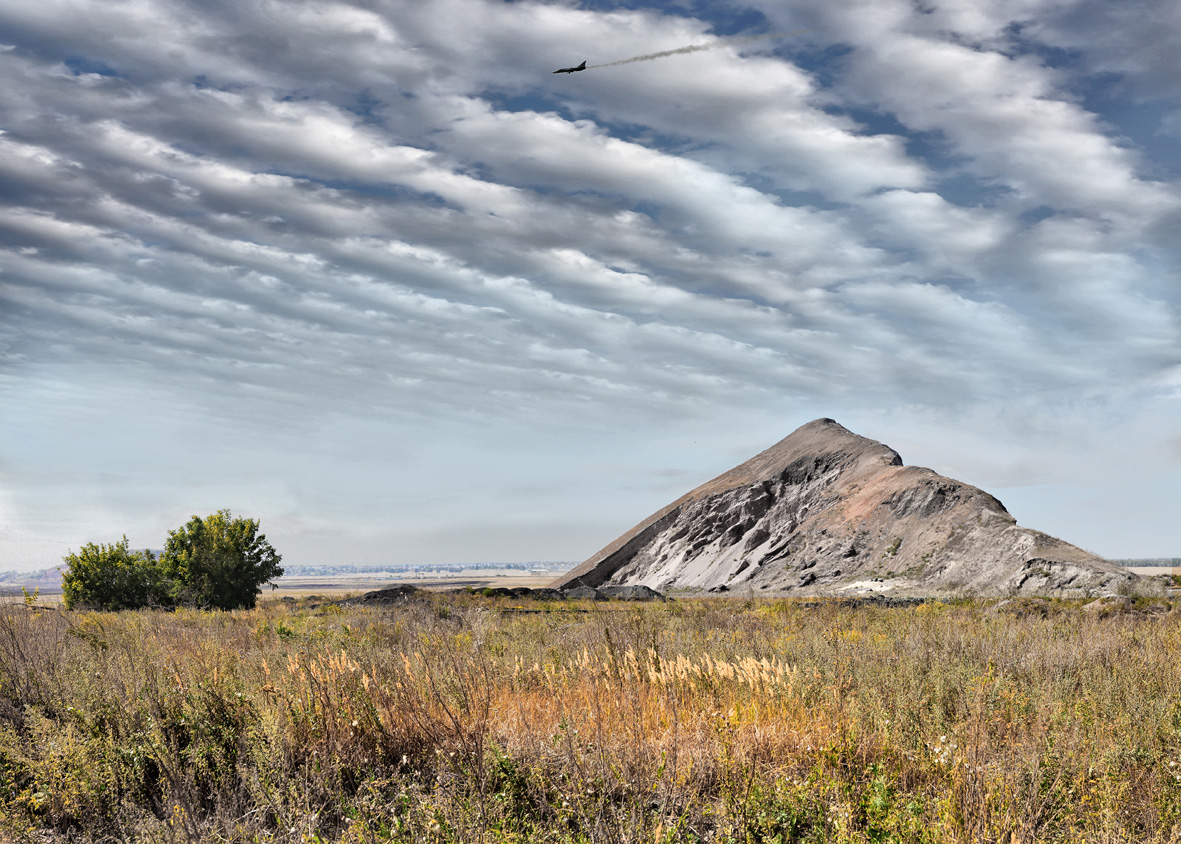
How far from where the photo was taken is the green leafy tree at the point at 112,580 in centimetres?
4770

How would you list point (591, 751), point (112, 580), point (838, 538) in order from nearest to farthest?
point (591, 751)
point (112, 580)
point (838, 538)

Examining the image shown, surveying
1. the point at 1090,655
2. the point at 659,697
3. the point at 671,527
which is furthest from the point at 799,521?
the point at 659,697

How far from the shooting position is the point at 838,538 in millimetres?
59219

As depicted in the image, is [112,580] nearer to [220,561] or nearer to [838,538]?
[220,561]

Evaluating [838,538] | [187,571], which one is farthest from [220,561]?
[838,538]

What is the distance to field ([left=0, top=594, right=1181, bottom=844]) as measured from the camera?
505 cm

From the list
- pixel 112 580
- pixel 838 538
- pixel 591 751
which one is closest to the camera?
pixel 591 751

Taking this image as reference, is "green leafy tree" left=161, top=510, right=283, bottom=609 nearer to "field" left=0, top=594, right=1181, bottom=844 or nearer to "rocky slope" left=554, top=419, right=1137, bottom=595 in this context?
"rocky slope" left=554, top=419, right=1137, bottom=595

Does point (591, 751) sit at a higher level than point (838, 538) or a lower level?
lower

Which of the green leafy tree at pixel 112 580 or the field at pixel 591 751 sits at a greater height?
the field at pixel 591 751

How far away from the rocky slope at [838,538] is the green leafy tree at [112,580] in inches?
1195

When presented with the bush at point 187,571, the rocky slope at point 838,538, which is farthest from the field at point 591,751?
the bush at point 187,571

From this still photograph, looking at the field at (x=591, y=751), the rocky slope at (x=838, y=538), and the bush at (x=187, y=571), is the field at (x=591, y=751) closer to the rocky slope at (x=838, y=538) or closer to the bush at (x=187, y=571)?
the rocky slope at (x=838, y=538)

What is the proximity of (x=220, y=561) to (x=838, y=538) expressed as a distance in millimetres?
42083
